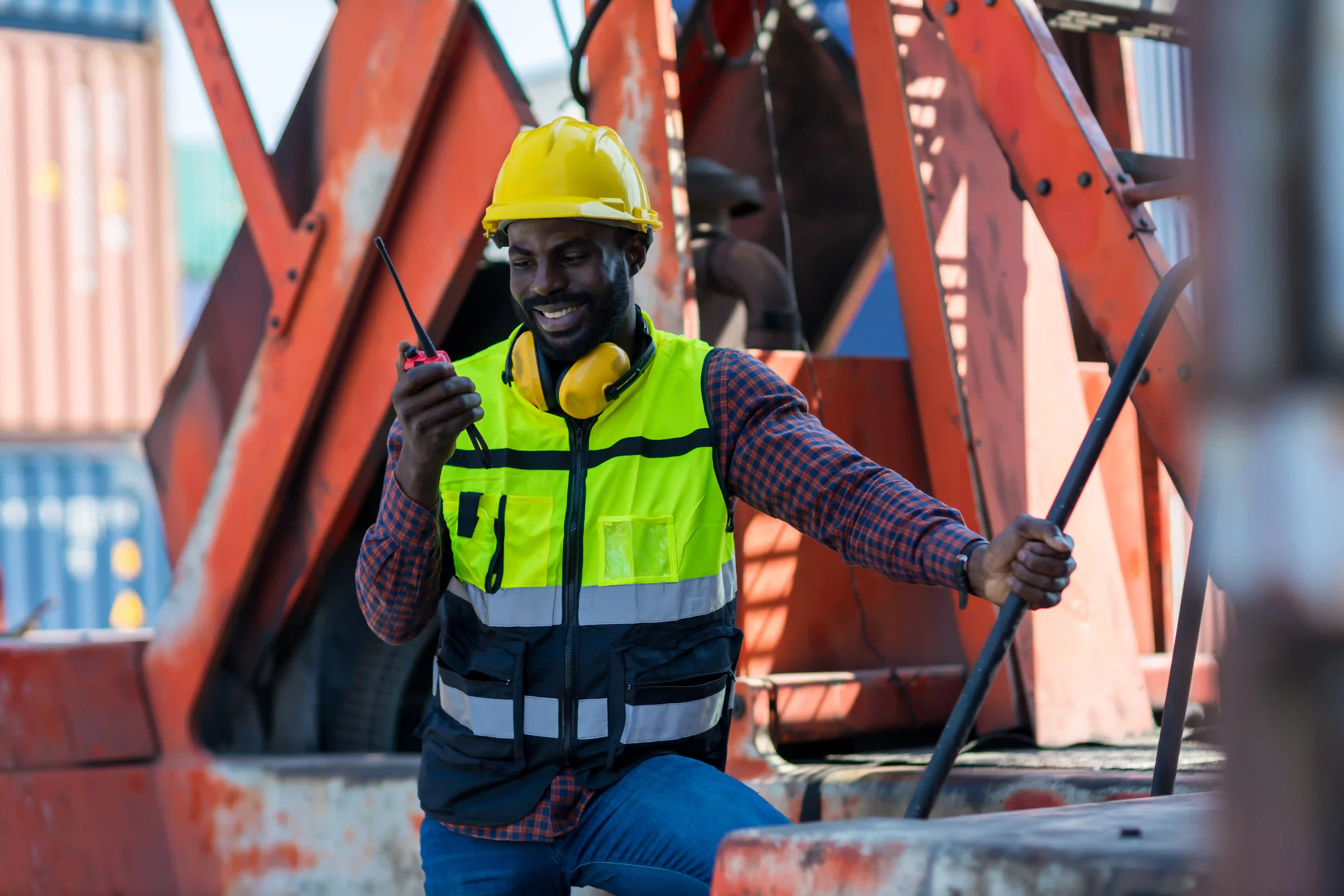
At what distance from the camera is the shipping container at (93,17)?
15.6 m

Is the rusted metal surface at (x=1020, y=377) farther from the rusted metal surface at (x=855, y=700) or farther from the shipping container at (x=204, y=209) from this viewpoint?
the shipping container at (x=204, y=209)

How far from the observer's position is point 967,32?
3.28 meters

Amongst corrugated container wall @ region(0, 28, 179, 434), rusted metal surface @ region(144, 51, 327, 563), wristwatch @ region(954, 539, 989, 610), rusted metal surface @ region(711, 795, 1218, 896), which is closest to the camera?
rusted metal surface @ region(711, 795, 1218, 896)

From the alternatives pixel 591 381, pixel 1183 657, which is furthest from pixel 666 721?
pixel 1183 657

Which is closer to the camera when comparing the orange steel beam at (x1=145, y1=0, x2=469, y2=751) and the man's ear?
Answer: the man's ear

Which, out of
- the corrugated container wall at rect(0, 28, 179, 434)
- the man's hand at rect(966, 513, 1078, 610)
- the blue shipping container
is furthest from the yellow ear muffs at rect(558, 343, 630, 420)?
the corrugated container wall at rect(0, 28, 179, 434)

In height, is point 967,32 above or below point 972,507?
above

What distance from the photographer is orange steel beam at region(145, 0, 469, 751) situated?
3947mm

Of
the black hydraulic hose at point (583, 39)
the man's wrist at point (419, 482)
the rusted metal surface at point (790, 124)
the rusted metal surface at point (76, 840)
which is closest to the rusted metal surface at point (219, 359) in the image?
the rusted metal surface at point (76, 840)

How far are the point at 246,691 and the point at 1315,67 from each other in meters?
4.16

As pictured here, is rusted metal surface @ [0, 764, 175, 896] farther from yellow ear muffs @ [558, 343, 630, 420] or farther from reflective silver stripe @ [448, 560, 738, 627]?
yellow ear muffs @ [558, 343, 630, 420]

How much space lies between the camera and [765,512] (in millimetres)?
2441

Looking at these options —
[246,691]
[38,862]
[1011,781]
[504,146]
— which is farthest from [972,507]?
[38,862]

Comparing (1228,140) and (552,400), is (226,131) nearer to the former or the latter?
(552,400)
